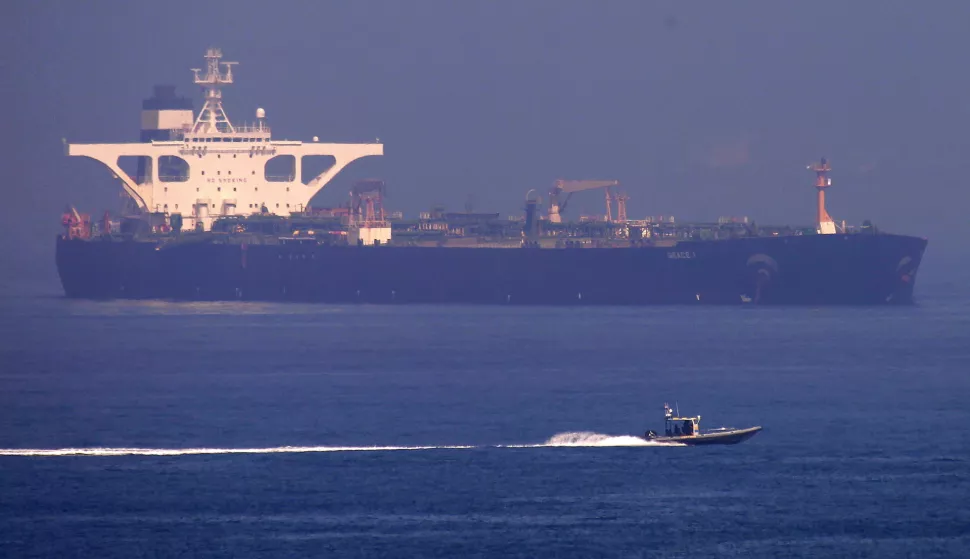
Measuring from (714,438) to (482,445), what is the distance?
7539 millimetres

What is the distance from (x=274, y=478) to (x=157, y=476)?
352 centimetres

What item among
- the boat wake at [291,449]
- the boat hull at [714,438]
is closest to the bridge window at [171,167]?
the boat wake at [291,449]

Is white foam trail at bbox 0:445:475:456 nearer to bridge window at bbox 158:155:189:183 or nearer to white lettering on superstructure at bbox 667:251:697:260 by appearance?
white lettering on superstructure at bbox 667:251:697:260

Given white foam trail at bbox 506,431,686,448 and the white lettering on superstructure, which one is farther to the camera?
the white lettering on superstructure

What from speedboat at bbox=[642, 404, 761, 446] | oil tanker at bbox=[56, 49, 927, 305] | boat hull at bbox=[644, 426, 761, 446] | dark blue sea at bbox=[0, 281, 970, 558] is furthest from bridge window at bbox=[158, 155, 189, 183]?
boat hull at bbox=[644, 426, 761, 446]

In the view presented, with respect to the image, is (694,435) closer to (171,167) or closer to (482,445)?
(482,445)

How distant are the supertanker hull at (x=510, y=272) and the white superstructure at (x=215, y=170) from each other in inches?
246

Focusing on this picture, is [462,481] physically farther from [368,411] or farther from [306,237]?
[306,237]

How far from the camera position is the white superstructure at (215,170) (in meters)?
125

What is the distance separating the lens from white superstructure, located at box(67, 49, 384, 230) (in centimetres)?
12500

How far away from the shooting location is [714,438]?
53.4 m

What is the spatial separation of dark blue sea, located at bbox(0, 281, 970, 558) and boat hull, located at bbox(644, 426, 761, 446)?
37 centimetres

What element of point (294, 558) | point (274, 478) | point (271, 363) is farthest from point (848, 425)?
point (271, 363)

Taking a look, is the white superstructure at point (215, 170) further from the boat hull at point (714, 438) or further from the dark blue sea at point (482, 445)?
the boat hull at point (714, 438)
